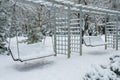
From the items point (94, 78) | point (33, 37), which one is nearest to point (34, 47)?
point (33, 37)

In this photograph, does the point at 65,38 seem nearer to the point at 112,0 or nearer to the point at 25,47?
the point at 25,47

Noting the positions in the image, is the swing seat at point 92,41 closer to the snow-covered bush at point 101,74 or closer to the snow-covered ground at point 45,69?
the snow-covered ground at point 45,69

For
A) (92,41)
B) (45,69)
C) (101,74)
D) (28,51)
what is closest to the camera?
(101,74)

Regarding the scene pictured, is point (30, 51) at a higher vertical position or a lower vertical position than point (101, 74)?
higher

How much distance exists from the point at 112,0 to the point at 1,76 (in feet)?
38.9

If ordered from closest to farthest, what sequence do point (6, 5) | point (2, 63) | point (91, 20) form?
point (2, 63), point (6, 5), point (91, 20)

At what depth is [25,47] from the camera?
6.42 m

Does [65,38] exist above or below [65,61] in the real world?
above

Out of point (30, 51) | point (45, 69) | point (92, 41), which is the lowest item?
point (45, 69)

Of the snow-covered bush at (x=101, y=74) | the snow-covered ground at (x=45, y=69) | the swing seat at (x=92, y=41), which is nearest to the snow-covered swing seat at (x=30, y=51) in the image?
the snow-covered ground at (x=45, y=69)

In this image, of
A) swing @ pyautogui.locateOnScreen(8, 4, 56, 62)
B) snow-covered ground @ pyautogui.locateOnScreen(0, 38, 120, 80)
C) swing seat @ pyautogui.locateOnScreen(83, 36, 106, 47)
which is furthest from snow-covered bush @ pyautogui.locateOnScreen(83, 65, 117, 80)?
swing seat @ pyautogui.locateOnScreen(83, 36, 106, 47)

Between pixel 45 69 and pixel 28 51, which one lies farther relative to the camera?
pixel 28 51

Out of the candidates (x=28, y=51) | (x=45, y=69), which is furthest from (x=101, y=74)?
(x=28, y=51)

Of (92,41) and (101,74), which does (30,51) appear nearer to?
(101,74)
